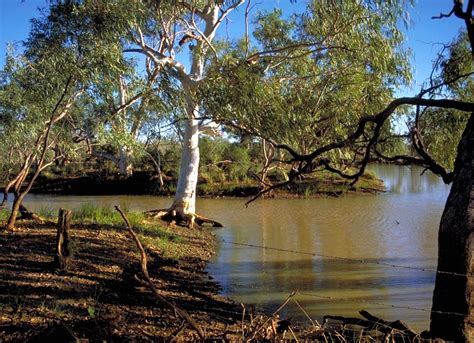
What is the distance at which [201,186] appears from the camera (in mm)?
20469

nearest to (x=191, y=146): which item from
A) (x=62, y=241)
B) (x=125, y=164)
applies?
(x=62, y=241)

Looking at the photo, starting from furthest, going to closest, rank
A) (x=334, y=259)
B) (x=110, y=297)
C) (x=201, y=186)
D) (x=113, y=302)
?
(x=201, y=186) → (x=334, y=259) → (x=110, y=297) → (x=113, y=302)

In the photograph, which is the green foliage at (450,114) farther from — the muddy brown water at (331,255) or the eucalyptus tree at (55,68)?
the eucalyptus tree at (55,68)

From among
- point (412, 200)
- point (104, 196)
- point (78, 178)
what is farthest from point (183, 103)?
point (78, 178)

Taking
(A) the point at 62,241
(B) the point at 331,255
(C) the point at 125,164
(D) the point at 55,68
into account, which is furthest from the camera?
(C) the point at 125,164

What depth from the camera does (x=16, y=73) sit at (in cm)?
795

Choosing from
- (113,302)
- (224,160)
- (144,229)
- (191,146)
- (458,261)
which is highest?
(224,160)

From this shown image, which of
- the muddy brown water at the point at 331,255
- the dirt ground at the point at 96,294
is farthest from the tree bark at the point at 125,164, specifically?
the dirt ground at the point at 96,294

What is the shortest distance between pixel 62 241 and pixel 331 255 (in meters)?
4.69

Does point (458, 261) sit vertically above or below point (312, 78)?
below

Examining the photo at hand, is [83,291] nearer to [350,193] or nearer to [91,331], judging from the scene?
[91,331]

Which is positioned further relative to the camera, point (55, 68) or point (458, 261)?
point (55, 68)

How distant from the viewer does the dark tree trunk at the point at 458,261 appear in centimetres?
345

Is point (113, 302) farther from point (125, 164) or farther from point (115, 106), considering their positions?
point (125, 164)
